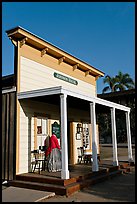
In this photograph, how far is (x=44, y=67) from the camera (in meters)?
9.45

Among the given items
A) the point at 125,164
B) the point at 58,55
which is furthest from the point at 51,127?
the point at 125,164

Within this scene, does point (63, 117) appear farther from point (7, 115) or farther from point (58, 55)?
point (58, 55)

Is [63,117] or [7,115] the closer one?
[63,117]

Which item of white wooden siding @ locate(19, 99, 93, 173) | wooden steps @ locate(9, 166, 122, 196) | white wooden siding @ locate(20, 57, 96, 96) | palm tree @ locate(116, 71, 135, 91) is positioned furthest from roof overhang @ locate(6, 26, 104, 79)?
palm tree @ locate(116, 71, 135, 91)

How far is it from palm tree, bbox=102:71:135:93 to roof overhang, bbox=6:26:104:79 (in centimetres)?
2021

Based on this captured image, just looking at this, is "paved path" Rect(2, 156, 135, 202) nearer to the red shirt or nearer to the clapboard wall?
the clapboard wall

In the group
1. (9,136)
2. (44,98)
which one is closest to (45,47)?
(44,98)

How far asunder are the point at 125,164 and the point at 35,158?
4.55 metres

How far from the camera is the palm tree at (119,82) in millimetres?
31641

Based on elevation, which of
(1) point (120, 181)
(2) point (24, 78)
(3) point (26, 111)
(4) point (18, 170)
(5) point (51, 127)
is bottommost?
(1) point (120, 181)

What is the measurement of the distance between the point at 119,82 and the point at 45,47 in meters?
24.3

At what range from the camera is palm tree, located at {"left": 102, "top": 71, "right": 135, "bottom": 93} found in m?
31.6

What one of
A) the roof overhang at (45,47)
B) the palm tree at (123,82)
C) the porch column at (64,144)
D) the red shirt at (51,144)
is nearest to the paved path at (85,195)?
the porch column at (64,144)

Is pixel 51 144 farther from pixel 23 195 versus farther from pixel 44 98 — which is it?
pixel 23 195
